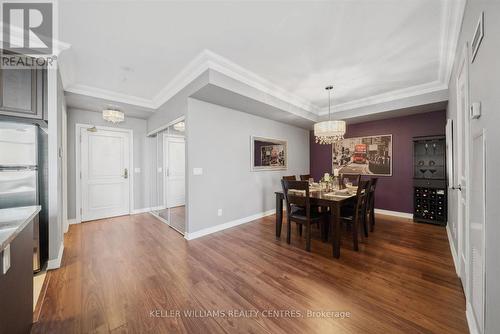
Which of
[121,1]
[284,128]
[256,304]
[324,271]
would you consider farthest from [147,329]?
[284,128]

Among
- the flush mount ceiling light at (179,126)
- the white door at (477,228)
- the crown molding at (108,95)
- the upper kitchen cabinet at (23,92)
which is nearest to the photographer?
the white door at (477,228)

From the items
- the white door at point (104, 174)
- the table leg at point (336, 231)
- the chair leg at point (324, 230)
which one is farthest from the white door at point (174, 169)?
the table leg at point (336, 231)

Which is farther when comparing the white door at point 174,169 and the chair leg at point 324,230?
the white door at point 174,169

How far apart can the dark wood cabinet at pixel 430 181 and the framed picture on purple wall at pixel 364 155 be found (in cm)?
59

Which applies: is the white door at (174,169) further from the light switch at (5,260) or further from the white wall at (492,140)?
the white wall at (492,140)

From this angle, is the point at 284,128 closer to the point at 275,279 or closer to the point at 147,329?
the point at 275,279

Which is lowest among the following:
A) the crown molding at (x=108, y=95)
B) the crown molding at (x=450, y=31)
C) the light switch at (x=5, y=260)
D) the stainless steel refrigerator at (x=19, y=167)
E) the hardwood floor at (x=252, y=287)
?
the hardwood floor at (x=252, y=287)

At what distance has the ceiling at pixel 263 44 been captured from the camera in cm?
182

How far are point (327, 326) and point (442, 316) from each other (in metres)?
0.93

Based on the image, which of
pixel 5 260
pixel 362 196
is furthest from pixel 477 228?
pixel 5 260

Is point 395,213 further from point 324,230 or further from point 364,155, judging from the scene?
point 324,230

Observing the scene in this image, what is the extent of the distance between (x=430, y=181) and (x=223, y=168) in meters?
4.05

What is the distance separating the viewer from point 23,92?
6.75 ft

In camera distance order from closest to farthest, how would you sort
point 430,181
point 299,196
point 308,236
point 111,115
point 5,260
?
point 5,260
point 308,236
point 299,196
point 111,115
point 430,181
